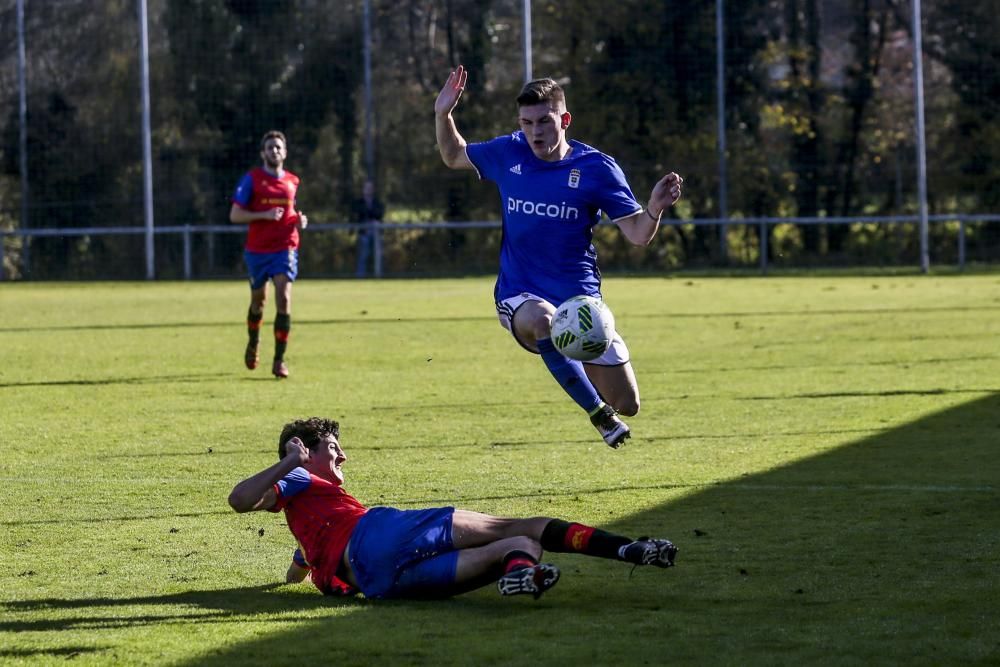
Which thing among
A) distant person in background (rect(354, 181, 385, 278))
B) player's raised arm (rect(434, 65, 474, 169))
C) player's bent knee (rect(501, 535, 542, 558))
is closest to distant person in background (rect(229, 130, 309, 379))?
player's raised arm (rect(434, 65, 474, 169))

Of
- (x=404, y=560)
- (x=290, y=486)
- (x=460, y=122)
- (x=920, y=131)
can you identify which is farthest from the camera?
(x=460, y=122)

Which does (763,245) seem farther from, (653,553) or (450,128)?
(653,553)

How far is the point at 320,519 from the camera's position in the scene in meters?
6.80

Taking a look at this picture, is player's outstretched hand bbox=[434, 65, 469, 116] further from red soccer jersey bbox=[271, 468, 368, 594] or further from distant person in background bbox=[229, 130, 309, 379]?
distant person in background bbox=[229, 130, 309, 379]

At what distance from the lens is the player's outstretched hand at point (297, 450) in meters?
6.74

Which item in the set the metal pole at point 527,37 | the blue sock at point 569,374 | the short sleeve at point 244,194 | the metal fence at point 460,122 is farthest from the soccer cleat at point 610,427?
Answer: the metal pole at point 527,37

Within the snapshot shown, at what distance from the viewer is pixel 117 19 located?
1516 inches

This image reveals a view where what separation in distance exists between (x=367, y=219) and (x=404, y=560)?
29.6 meters

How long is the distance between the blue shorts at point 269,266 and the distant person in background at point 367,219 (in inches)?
758

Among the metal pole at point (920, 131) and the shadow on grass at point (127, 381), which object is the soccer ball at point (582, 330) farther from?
the metal pole at point (920, 131)

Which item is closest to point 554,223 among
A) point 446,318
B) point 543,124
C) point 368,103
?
point 543,124

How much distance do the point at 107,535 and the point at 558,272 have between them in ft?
9.08

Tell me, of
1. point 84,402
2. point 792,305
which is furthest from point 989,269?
point 84,402

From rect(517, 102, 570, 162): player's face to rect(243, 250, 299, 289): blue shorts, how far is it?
7130mm
